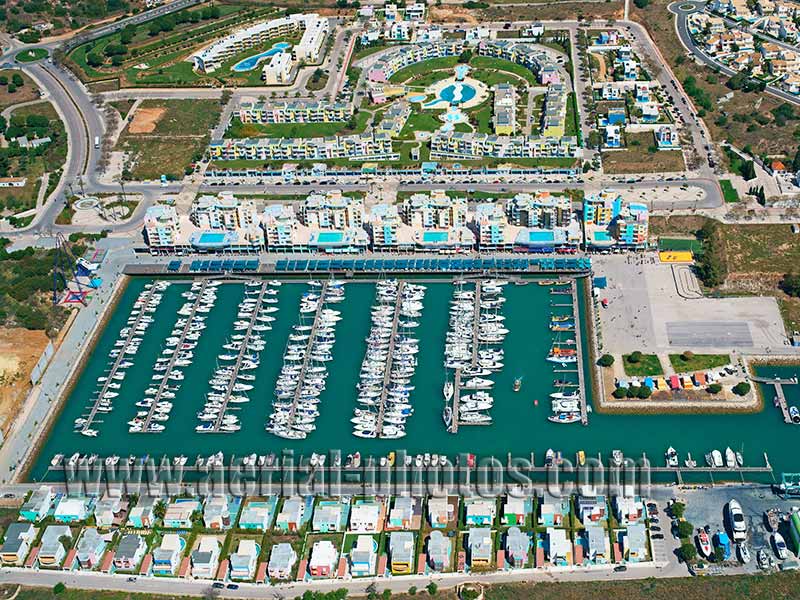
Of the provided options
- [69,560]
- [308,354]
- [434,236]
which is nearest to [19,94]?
[434,236]

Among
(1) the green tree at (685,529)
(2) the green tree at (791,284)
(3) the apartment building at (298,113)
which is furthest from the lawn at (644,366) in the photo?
(3) the apartment building at (298,113)

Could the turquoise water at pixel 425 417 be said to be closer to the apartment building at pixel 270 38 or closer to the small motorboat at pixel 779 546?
the small motorboat at pixel 779 546

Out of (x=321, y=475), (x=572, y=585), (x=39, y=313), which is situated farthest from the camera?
(x=39, y=313)

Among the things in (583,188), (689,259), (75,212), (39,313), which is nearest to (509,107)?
(583,188)

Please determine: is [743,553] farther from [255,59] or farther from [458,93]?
[255,59]

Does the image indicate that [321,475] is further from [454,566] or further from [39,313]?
[39,313]

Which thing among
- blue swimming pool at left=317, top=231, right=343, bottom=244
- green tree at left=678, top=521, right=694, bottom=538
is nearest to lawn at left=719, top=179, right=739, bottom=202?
blue swimming pool at left=317, top=231, right=343, bottom=244
